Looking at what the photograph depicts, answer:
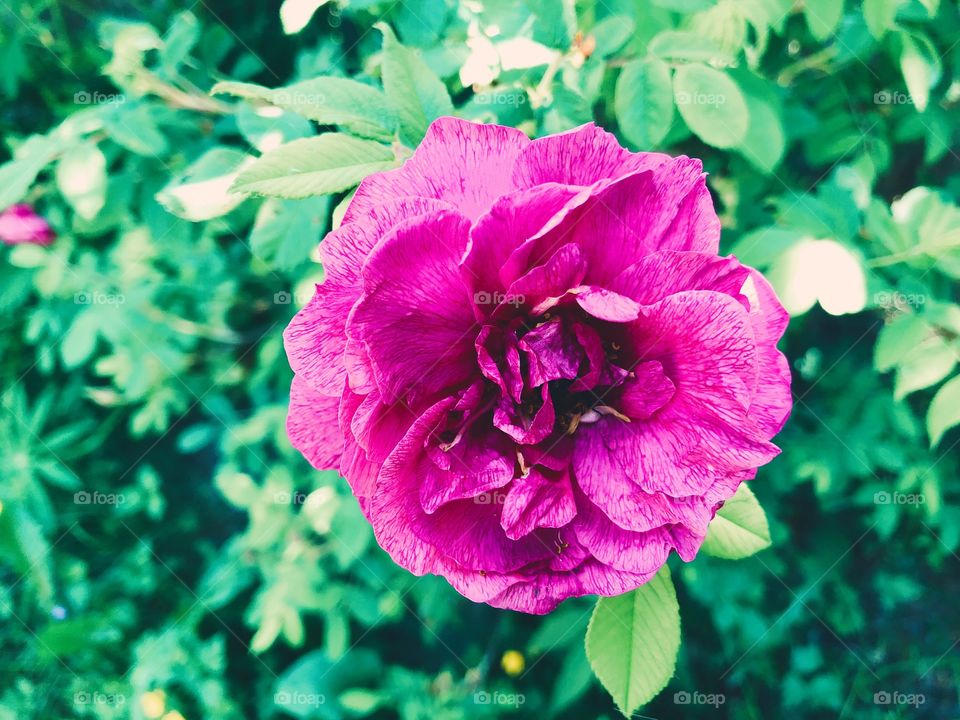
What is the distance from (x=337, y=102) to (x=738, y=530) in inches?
33.6

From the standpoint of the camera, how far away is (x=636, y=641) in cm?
87

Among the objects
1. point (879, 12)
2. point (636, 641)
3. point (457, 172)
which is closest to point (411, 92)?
point (457, 172)

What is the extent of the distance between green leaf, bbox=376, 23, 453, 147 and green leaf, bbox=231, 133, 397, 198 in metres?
0.07

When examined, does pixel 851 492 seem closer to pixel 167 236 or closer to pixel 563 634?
pixel 563 634

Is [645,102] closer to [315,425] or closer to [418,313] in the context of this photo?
[418,313]

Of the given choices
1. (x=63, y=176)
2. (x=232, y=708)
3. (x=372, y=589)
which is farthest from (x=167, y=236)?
(x=232, y=708)

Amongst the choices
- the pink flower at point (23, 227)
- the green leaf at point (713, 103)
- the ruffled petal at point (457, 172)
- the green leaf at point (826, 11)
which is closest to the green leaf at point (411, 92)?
the ruffled petal at point (457, 172)

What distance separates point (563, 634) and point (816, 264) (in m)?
1.22

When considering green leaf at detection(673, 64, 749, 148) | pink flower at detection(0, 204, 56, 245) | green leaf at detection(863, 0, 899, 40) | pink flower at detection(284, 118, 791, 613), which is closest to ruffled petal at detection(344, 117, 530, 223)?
pink flower at detection(284, 118, 791, 613)

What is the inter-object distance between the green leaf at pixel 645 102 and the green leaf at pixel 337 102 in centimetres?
36

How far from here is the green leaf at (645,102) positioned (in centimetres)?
99

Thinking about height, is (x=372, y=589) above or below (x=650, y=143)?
below

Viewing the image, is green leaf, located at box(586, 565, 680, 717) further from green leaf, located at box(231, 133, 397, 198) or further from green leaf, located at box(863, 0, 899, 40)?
green leaf, located at box(863, 0, 899, 40)

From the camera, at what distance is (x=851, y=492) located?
1.88 meters
